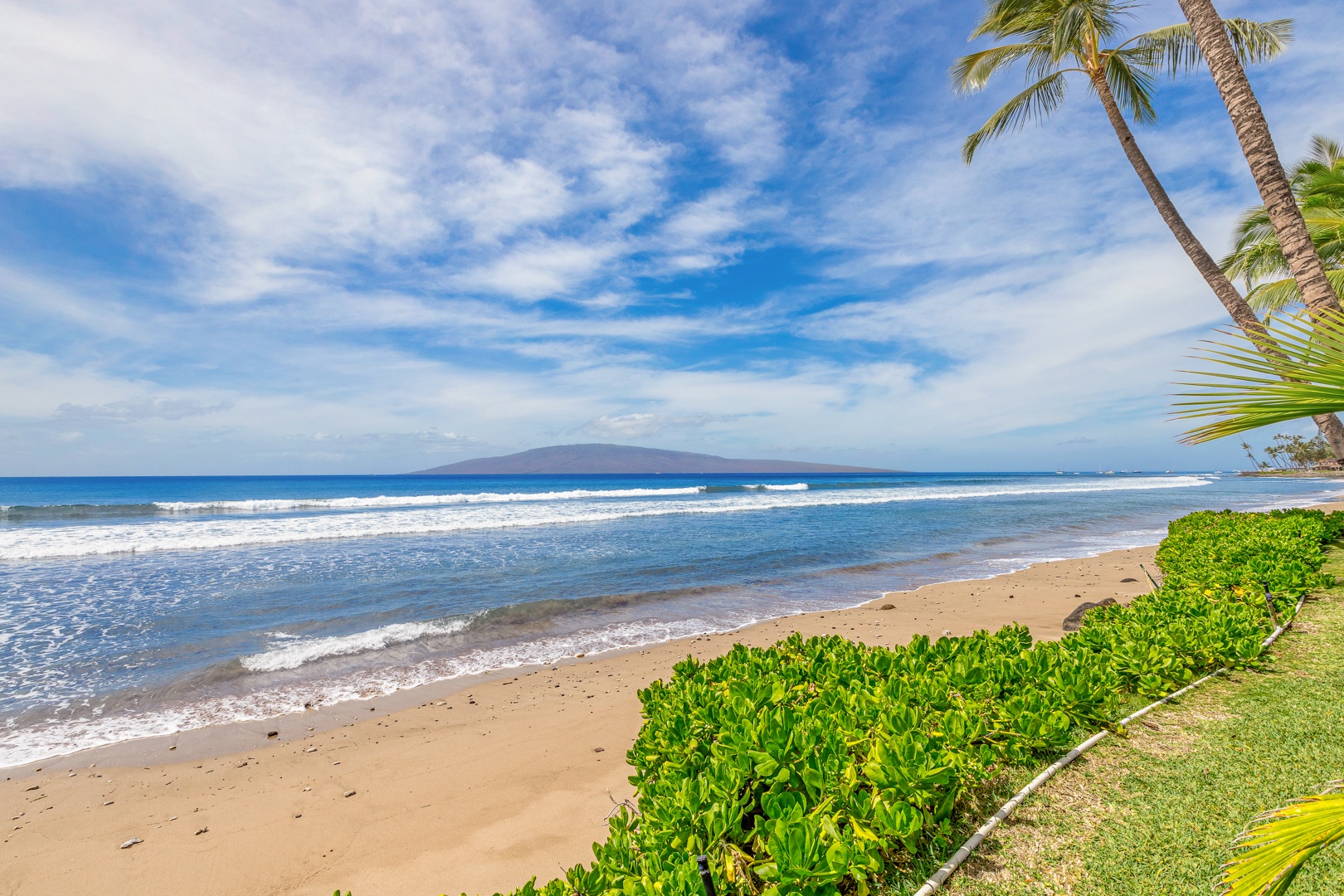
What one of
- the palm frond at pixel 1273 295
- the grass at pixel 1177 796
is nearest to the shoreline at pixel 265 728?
the grass at pixel 1177 796

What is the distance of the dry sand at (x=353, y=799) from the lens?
3914 mm

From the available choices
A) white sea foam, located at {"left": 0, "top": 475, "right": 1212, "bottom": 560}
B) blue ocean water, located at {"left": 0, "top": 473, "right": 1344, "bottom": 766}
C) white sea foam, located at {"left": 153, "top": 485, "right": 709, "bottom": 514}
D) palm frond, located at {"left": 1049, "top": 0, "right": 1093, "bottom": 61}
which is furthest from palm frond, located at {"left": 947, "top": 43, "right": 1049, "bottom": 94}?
white sea foam, located at {"left": 153, "top": 485, "right": 709, "bottom": 514}

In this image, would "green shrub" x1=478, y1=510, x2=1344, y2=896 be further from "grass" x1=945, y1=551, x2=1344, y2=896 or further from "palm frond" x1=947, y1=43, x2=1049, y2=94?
"palm frond" x1=947, y1=43, x2=1049, y2=94

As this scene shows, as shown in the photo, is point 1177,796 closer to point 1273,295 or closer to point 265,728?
point 265,728

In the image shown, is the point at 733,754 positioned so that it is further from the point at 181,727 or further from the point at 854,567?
the point at 854,567

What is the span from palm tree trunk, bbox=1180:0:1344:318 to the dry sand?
9.10m

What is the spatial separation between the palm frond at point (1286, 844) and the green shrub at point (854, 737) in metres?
1.12

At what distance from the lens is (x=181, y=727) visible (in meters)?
6.23

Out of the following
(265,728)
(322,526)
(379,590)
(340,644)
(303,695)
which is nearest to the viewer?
(265,728)

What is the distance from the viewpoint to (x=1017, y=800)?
284 centimetres

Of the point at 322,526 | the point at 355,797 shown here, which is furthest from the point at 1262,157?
the point at 322,526

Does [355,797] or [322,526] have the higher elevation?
[322,526]

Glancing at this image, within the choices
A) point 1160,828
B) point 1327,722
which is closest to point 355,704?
point 1160,828

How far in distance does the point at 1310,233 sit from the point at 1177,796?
13107 millimetres
